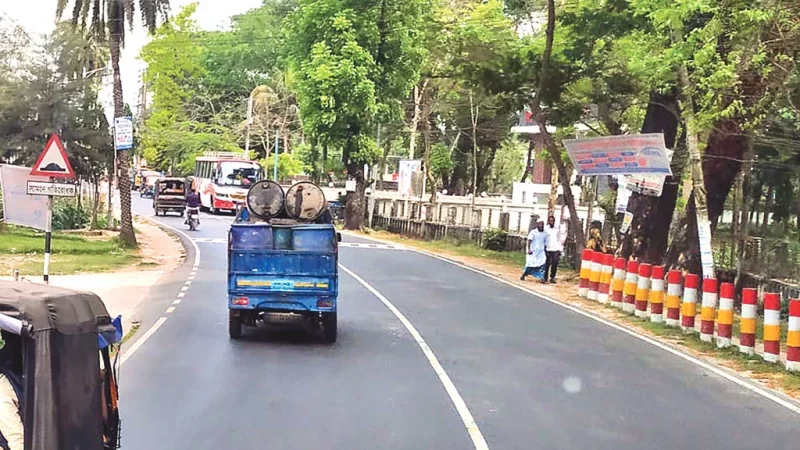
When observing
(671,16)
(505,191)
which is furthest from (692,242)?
(505,191)

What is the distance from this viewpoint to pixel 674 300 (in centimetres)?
1675

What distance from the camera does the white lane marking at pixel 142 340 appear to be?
11552 millimetres

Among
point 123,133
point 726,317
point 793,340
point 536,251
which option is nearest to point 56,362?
point 793,340

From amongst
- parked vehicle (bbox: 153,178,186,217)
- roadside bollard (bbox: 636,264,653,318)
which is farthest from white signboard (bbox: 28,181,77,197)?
parked vehicle (bbox: 153,178,186,217)

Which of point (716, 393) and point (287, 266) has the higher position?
point (287, 266)

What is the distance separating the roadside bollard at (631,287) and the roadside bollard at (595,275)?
175 centimetres

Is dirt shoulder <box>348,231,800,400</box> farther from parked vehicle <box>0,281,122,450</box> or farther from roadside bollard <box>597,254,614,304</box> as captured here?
parked vehicle <box>0,281,122,450</box>

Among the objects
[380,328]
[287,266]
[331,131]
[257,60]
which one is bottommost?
[380,328]

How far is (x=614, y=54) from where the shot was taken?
1002 inches

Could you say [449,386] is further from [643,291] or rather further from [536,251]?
[536,251]

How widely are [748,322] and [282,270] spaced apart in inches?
266

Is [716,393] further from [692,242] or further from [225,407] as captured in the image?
[692,242]

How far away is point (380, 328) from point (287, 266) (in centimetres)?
232

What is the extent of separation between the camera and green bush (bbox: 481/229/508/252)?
118ft
